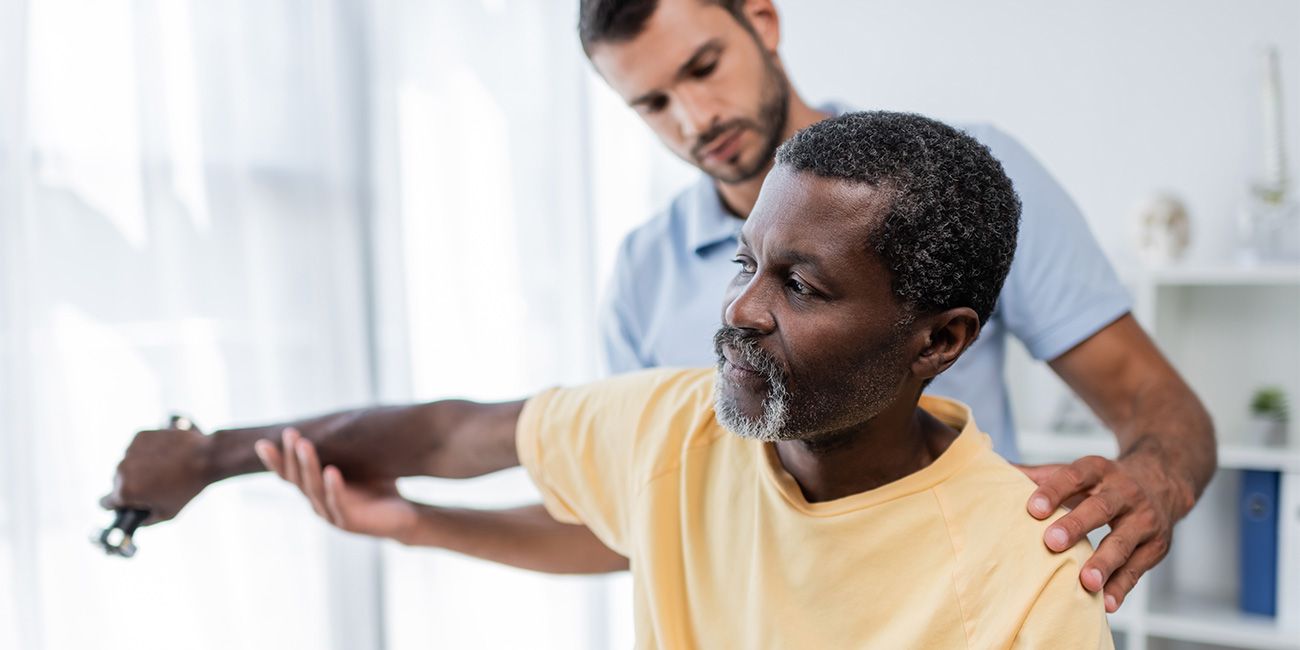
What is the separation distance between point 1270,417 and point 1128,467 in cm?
174

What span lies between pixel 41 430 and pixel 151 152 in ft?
1.43

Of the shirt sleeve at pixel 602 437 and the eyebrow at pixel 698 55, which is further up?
the eyebrow at pixel 698 55

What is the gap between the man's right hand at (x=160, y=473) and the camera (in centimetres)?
130

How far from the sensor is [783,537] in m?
1.08

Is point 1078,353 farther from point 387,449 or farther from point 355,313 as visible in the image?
point 355,313

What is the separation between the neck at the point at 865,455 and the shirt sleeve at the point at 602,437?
6.2 inches

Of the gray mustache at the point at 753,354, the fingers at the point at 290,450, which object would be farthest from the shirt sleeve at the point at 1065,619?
the fingers at the point at 290,450

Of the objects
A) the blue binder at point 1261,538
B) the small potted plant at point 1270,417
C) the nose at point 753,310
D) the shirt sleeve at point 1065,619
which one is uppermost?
the nose at point 753,310

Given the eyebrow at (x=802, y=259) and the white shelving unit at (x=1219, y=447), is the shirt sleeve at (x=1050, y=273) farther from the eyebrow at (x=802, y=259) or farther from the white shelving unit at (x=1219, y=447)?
the white shelving unit at (x=1219, y=447)

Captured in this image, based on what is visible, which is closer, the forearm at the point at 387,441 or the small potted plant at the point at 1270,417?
the forearm at the point at 387,441

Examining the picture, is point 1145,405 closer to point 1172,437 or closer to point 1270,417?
point 1172,437

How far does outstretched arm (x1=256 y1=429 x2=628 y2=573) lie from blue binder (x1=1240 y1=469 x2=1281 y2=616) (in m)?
1.75

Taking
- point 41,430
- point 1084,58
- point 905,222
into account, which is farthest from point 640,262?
point 1084,58

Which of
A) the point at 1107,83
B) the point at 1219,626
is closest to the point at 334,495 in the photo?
the point at 1219,626
